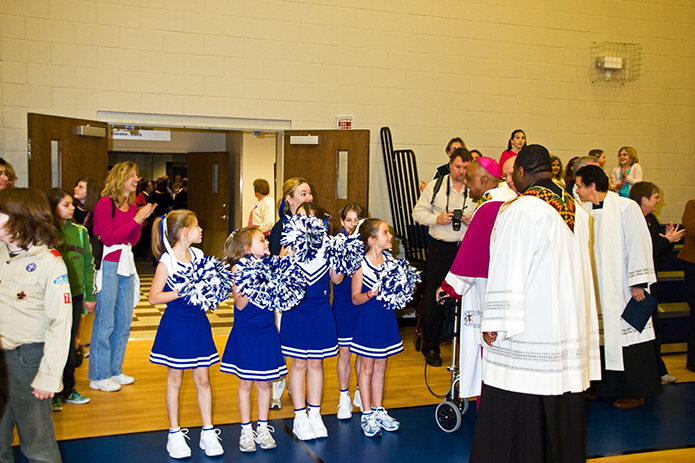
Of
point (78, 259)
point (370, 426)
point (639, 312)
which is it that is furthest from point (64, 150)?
point (639, 312)

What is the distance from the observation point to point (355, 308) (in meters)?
3.83

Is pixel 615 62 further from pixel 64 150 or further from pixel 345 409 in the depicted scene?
pixel 64 150

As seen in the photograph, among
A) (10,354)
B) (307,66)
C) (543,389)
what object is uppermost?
(307,66)

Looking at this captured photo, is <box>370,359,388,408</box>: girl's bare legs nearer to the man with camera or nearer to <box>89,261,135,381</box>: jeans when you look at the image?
the man with camera

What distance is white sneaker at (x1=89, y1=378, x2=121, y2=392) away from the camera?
4344mm

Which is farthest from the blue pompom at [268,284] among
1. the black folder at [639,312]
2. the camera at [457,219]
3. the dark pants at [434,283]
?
the black folder at [639,312]

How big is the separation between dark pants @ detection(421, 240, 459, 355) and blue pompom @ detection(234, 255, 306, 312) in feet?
7.52

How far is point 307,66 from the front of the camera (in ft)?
21.0

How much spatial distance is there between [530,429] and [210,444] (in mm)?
1651

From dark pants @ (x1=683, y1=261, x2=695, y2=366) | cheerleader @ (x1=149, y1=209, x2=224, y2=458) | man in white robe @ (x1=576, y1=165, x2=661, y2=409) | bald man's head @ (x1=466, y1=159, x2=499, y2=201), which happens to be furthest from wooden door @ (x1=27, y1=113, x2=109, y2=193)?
dark pants @ (x1=683, y1=261, x2=695, y2=366)

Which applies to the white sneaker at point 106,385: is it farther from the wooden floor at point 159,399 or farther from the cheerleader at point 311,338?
the cheerleader at point 311,338

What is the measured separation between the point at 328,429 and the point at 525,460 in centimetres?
132

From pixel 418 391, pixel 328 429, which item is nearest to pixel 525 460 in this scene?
pixel 328 429

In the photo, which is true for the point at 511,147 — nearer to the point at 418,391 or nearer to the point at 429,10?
the point at 429,10
